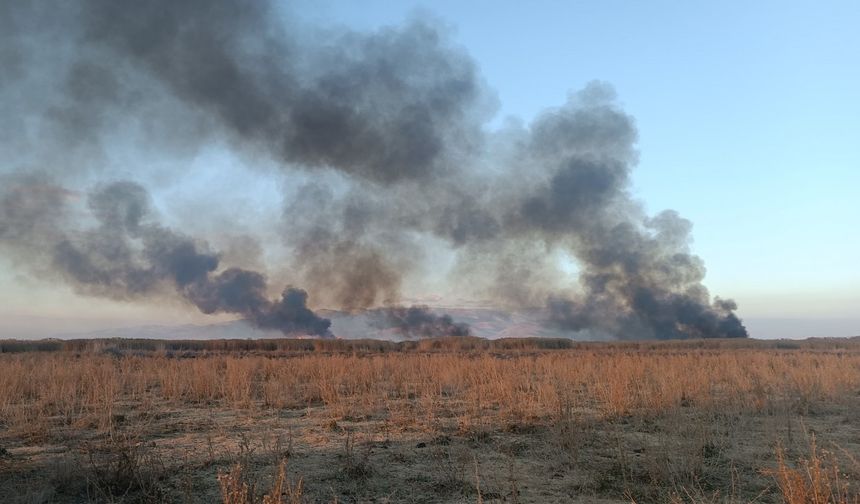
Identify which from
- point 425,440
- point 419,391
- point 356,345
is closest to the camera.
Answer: point 425,440

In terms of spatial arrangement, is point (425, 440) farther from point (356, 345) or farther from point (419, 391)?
point (356, 345)

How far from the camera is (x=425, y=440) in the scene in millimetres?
7613

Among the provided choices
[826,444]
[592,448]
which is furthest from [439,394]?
[826,444]

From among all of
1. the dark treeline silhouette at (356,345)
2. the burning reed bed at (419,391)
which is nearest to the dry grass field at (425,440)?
the burning reed bed at (419,391)

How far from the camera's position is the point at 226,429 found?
27.5 feet

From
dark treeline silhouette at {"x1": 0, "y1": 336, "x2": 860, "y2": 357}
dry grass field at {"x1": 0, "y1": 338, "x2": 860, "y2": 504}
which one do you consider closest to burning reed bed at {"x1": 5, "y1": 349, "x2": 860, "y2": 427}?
dry grass field at {"x1": 0, "y1": 338, "x2": 860, "y2": 504}

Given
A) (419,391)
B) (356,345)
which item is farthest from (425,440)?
(356,345)

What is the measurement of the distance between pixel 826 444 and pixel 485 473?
520cm

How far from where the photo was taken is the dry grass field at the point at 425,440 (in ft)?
17.6

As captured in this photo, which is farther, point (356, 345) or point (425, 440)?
point (356, 345)

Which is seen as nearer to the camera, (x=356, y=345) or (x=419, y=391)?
(x=419, y=391)

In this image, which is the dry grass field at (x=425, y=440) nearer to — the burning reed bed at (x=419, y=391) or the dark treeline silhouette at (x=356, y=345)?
the burning reed bed at (x=419, y=391)

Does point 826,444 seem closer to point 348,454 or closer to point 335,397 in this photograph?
point 348,454

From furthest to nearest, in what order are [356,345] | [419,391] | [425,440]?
[356,345] < [419,391] < [425,440]
